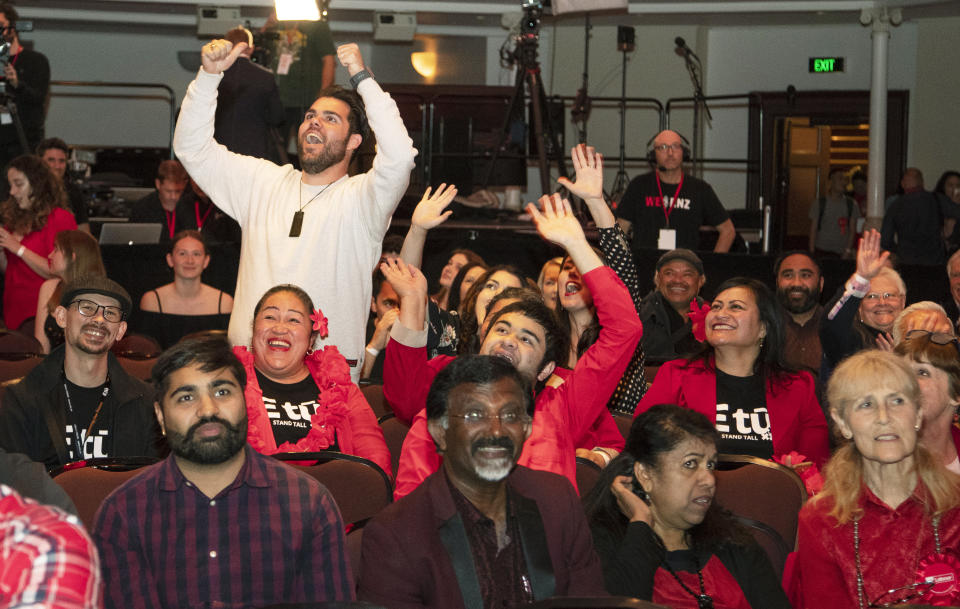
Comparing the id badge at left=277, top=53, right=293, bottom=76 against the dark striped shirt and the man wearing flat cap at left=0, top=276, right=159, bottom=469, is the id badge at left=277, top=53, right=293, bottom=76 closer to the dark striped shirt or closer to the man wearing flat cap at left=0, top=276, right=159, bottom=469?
the man wearing flat cap at left=0, top=276, right=159, bottom=469

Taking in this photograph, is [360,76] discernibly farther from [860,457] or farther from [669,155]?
[669,155]

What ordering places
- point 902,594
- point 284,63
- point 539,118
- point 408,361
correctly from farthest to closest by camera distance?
point 284,63, point 539,118, point 408,361, point 902,594

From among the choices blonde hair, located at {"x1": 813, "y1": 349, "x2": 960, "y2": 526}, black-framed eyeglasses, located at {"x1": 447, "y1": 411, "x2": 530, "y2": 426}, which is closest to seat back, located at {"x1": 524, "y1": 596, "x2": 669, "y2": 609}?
black-framed eyeglasses, located at {"x1": 447, "y1": 411, "x2": 530, "y2": 426}

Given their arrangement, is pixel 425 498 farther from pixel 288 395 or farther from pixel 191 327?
pixel 191 327

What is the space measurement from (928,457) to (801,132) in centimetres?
878

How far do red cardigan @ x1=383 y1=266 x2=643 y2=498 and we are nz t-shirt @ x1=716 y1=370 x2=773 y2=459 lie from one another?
2.41ft

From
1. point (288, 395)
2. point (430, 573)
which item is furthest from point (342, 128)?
point (430, 573)

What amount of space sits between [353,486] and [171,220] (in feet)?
14.7

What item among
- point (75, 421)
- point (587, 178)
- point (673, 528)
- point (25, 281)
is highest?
point (587, 178)

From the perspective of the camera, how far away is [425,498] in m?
2.13

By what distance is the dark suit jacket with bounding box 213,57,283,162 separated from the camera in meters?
6.03

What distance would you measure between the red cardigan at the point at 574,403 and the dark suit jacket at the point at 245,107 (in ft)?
12.1

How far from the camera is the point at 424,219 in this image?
3322 mm

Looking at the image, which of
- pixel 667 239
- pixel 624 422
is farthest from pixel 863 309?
pixel 667 239
